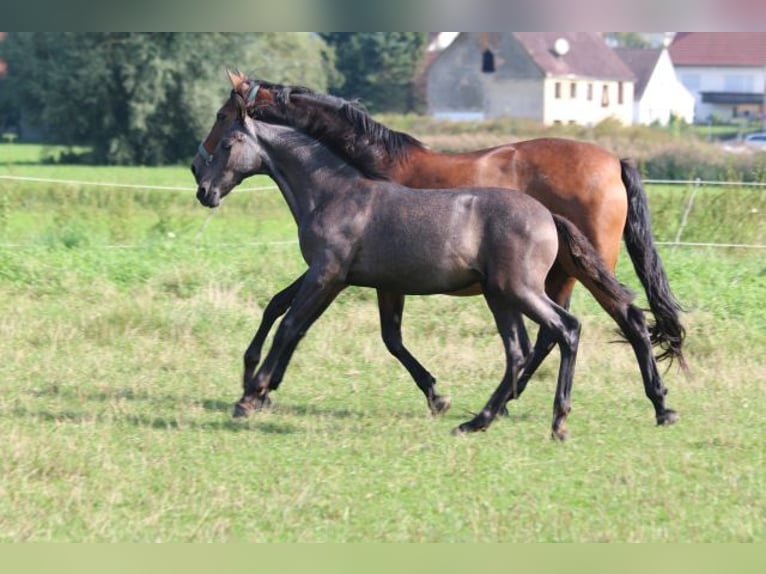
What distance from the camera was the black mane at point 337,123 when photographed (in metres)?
8.05

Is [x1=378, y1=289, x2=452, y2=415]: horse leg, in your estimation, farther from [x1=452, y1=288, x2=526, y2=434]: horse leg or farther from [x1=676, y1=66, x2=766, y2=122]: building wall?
[x1=676, y1=66, x2=766, y2=122]: building wall

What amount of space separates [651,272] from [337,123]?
2248 millimetres

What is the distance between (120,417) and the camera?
775 centimetres

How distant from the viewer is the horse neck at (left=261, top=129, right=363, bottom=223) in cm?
785

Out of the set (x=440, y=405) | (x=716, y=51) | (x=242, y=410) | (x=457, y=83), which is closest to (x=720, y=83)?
(x=716, y=51)

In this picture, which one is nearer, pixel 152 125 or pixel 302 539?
pixel 302 539

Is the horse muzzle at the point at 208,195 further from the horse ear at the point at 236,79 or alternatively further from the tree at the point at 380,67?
the tree at the point at 380,67

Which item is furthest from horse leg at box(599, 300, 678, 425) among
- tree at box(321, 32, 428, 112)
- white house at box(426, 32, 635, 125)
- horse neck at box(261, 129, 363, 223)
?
tree at box(321, 32, 428, 112)

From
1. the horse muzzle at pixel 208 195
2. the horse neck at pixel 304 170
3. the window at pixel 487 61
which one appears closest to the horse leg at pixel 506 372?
the horse neck at pixel 304 170

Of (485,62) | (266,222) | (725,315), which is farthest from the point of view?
(485,62)

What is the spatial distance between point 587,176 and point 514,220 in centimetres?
134

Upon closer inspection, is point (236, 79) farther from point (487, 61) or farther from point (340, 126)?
point (487, 61)

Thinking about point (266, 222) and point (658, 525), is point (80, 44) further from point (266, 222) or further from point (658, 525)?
point (658, 525)

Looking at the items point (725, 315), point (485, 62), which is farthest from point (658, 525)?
point (485, 62)
